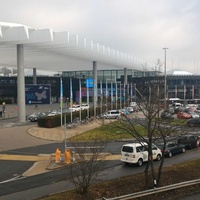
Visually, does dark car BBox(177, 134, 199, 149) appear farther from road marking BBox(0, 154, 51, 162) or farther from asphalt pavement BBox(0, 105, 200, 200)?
road marking BBox(0, 154, 51, 162)

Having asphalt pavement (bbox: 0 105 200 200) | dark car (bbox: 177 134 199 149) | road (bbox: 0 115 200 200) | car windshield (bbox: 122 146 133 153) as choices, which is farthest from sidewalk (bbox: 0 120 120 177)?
dark car (bbox: 177 134 199 149)

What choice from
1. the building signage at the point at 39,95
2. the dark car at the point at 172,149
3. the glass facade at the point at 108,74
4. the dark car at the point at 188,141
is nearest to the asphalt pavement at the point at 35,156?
the dark car at the point at 172,149

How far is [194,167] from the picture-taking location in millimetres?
21156

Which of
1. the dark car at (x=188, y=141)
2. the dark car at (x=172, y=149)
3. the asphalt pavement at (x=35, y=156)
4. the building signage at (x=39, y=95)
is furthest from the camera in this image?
the building signage at (x=39, y=95)

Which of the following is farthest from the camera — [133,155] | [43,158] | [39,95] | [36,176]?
[39,95]

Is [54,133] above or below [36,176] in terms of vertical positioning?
above

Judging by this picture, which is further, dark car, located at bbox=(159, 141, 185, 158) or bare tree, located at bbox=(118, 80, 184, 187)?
dark car, located at bbox=(159, 141, 185, 158)

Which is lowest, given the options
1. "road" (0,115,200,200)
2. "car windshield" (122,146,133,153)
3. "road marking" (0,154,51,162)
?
"road marking" (0,154,51,162)

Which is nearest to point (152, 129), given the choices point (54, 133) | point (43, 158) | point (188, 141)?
point (43, 158)

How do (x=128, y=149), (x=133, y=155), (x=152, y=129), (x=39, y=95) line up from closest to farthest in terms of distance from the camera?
(x=152, y=129) < (x=133, y=155) < (x=128, y=149) < (x=39, y=95)

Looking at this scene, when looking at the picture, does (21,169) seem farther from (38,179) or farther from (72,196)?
(72,196)

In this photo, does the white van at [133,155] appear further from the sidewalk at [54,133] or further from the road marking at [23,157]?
the sidewalk at [54,133]

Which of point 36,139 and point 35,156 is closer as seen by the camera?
point 35,156

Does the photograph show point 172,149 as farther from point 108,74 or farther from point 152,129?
point 108,74
